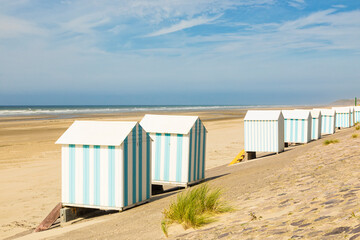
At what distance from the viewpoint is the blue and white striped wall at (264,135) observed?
Result: 1859 cm

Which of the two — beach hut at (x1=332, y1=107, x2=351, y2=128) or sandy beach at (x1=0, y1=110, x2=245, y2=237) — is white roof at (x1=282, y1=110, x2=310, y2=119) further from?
beach hut at (x1=332, y1=107, x2=351, y2=128)

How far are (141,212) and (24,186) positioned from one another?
651cm

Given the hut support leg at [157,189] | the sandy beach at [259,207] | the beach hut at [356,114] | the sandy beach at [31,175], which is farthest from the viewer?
the beach hut at [356,114]

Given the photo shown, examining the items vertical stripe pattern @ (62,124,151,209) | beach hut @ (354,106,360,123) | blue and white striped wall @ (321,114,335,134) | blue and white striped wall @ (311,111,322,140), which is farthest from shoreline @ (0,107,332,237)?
beach hut @ (354,106,360,123)

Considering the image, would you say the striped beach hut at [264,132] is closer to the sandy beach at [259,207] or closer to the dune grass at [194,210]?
the sandy beach at [259,207]

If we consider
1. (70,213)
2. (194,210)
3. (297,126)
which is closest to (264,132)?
(297,126)

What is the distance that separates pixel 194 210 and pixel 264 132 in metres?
12.8

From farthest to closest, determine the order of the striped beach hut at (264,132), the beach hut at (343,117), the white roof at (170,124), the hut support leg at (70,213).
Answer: the beach hut at (343,117) → the striped beach hut at (264,132) → the white roof at (170,124) → the hut support leg at (70,213)

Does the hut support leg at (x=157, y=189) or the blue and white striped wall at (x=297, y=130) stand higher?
the blue and white striped wall at (x=297, y=130)

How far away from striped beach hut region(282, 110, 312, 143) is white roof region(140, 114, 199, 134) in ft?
37.4

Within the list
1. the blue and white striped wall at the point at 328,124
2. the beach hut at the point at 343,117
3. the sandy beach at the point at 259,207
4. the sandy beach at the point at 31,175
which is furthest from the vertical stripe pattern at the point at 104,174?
the beach hut at the point at 343,117

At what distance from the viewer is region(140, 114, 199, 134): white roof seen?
469 inches

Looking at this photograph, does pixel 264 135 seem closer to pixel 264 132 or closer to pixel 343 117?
pixel 264 132

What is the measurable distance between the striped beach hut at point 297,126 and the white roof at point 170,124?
1139 centimetres
